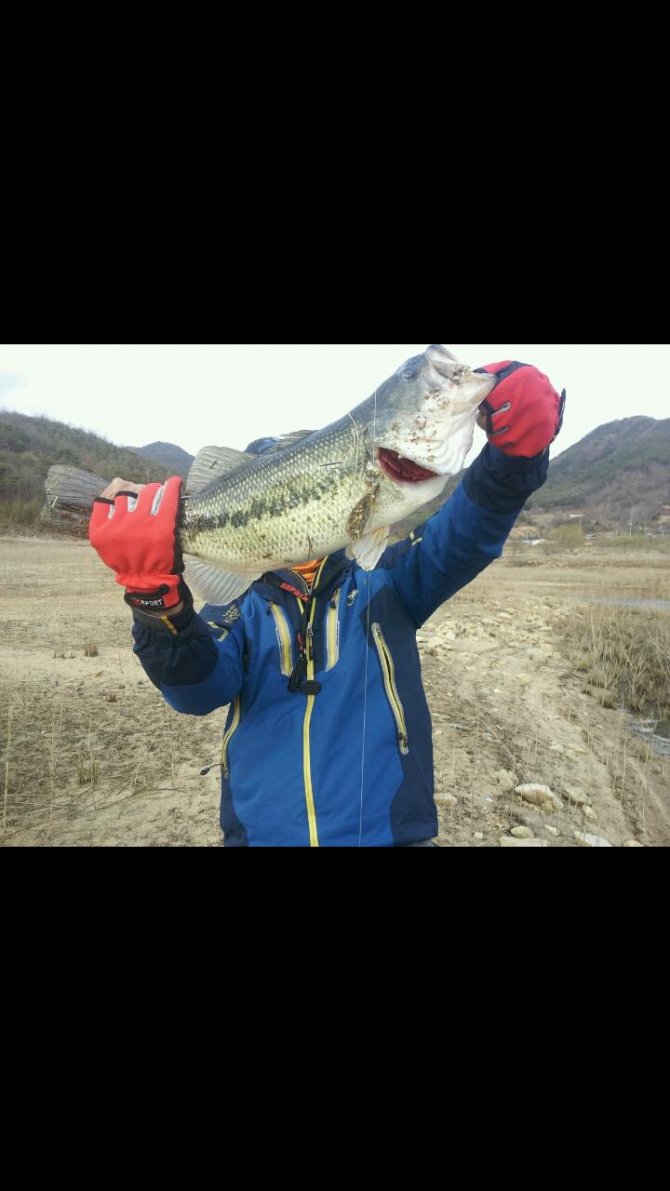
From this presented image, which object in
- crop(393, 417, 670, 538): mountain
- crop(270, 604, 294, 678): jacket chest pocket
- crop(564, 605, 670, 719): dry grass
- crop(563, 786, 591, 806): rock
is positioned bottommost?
crop(563, 786, 591, 806): rock

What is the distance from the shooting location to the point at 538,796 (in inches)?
200

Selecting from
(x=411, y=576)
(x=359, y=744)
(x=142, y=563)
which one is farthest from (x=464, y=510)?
(x=142, y=563)

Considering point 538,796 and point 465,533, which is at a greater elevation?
point 465,533

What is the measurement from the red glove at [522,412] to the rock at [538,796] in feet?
12.5

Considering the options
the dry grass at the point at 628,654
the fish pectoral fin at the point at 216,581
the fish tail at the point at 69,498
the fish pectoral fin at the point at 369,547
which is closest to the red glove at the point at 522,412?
the fish pectoral fin at the point at 369,547

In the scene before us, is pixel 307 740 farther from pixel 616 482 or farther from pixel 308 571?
pixel 616 482

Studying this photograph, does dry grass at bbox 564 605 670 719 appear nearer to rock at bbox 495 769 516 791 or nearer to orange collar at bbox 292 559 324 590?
rock at bbox 495 769 516 791

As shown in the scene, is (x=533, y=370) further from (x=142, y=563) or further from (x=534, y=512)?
(x=534, y=512)

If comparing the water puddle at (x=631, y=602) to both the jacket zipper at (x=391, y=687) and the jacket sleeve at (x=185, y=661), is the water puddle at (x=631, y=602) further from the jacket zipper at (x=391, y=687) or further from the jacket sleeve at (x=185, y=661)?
the jacket sleeve at (x=185, y=661)

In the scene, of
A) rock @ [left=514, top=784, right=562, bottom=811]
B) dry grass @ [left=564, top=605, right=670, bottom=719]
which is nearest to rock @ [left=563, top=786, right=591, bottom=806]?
rock @ [left=514, top=784, right=562, bottom=811]

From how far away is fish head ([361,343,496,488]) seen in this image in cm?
201

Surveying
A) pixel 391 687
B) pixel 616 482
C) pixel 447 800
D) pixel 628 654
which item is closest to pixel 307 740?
pixel 391 687

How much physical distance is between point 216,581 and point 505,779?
165 inches

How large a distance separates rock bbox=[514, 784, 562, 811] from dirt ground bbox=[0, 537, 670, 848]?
0.04 meters
